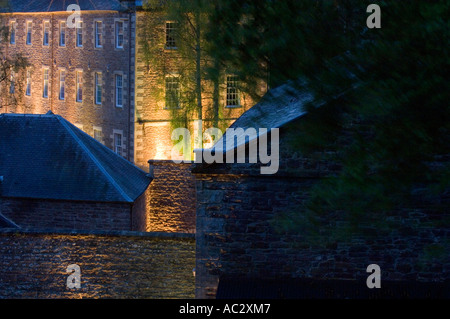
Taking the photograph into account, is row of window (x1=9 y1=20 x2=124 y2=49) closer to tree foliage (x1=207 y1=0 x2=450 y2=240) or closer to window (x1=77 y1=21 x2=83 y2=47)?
window (x1=77 y1=21 x2=83 y2=47)

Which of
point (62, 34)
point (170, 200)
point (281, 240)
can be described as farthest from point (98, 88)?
point (281, 240)

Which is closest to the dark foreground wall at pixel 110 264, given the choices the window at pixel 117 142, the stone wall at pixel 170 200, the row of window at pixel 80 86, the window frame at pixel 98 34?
the stone wall at pixel 170 200

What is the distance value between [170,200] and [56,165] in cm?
509

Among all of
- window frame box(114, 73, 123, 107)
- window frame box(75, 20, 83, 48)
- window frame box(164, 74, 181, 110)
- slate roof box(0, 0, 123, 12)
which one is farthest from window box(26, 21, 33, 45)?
window frame box(164, 74, 181, 110)

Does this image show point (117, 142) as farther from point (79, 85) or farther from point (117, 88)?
point (79, 85)

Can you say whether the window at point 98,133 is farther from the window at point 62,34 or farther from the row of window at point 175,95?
the row of window at point 175,95

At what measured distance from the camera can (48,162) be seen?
18.4 meters

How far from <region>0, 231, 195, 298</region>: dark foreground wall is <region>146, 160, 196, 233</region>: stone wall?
9298 mm

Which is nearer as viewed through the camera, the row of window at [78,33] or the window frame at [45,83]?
the row of window at [78,33]

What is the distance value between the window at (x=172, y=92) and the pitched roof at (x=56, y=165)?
808cm

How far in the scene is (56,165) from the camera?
1831cm

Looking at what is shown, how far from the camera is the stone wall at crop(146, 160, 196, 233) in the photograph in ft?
72.6

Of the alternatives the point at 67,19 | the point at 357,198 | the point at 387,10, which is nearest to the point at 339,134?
the point at 357,198

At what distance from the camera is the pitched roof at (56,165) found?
693 inches
